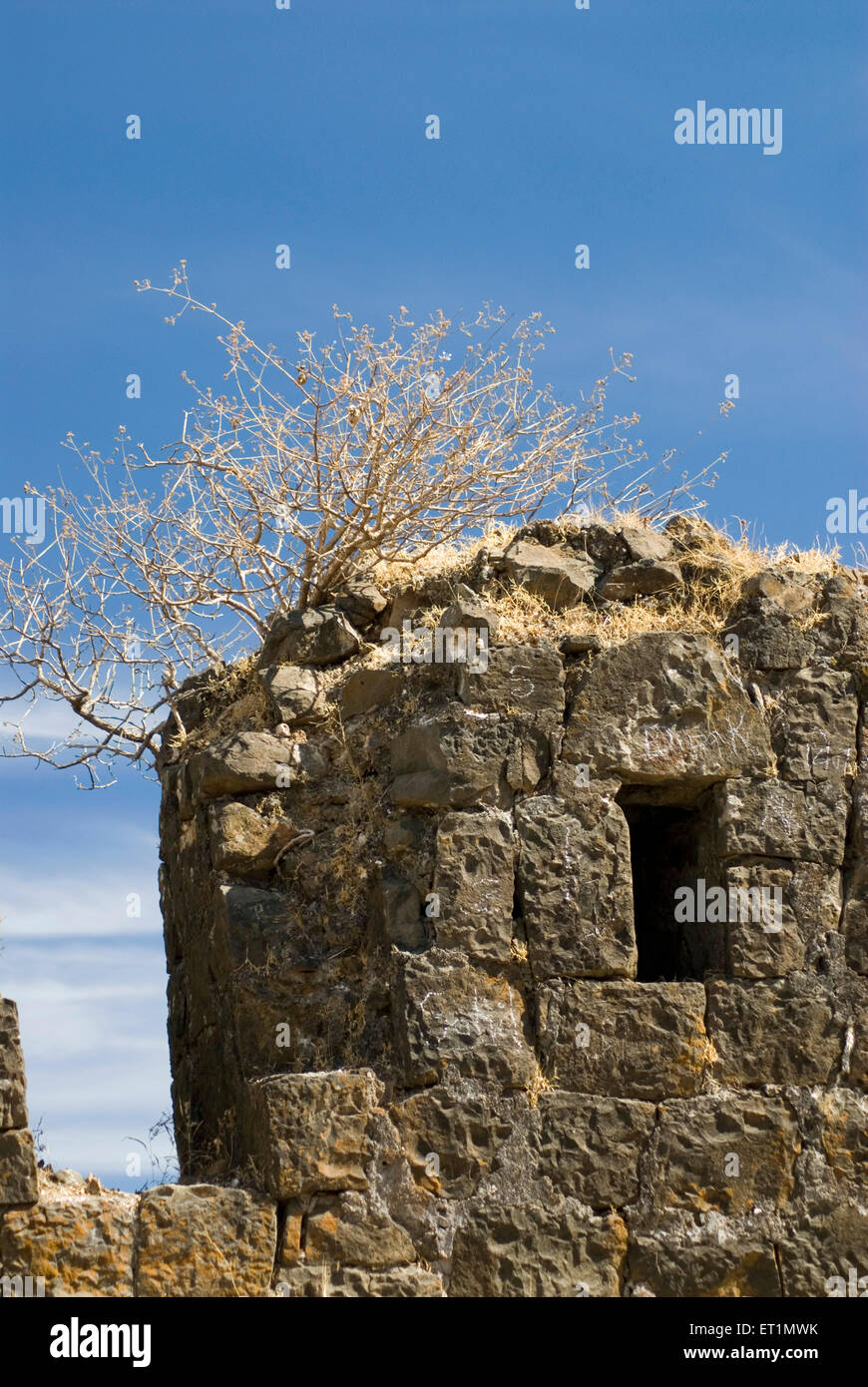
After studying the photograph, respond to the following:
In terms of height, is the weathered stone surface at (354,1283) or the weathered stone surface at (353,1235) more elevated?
the weathered stone surface at (353,1235)

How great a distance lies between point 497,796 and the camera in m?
8.62

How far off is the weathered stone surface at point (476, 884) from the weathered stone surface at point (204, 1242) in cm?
166

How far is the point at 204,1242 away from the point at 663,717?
12.1 ft

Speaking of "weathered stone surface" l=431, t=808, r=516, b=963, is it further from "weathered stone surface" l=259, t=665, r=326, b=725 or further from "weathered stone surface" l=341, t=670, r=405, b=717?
"weathered stone surface" l=259, t=665, r=326, b=725

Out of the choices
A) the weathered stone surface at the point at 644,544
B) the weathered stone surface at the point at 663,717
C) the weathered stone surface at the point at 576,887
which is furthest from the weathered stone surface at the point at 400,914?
the weathered stone surface at the point at 644,544

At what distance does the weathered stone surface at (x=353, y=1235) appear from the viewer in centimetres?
783

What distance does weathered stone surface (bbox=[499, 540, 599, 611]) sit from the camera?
9438mm

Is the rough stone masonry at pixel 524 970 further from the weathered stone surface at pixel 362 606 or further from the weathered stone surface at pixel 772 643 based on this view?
the weathered stone surface at pixel 362 606

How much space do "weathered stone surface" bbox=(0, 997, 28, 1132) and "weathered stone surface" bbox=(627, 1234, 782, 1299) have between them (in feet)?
10.3

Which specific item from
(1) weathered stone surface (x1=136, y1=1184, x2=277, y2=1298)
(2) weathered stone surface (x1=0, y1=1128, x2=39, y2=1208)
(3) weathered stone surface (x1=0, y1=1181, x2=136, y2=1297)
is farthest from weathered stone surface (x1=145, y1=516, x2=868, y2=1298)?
(2) weathered stone surface (x1=0, y1=1128, x2=39, y2=1208)

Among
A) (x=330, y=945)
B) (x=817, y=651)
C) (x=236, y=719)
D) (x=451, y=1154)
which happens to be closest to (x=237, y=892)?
(x=330, y=945)

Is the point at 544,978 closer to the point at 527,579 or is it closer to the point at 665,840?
the point at 665,840

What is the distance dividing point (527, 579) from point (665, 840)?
5.90 ft

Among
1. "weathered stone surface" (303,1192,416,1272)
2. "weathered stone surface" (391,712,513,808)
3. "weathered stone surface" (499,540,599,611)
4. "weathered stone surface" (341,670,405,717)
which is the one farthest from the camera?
"weathered stone surface" (499,540,599,611)
